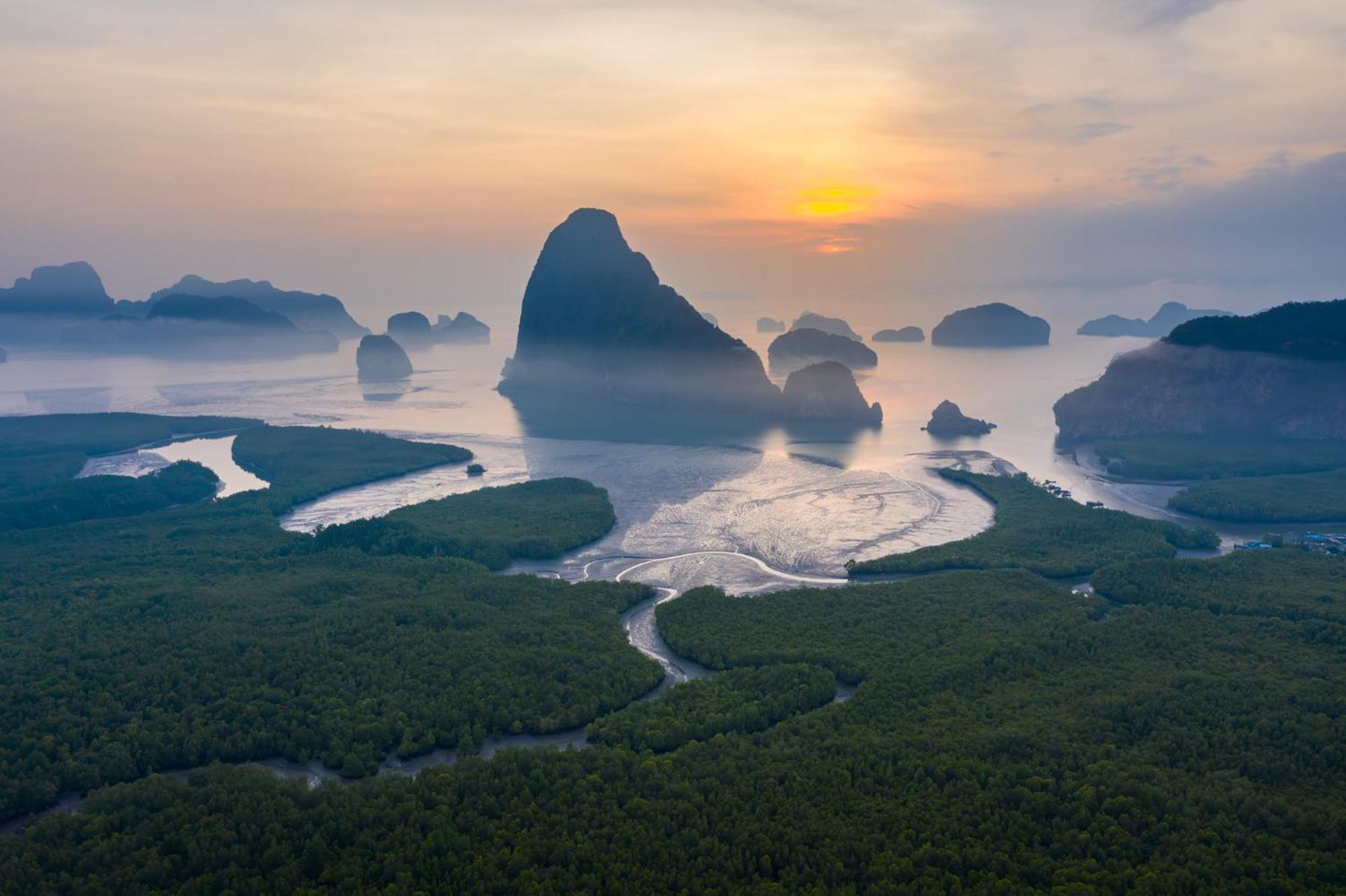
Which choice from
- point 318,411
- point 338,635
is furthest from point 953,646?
point 318,411

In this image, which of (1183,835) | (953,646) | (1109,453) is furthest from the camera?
(1109,453)

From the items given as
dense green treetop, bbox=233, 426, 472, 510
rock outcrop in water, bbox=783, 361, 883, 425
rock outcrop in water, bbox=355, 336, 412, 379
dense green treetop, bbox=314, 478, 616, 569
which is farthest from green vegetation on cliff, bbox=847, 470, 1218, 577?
rock outcrop in water, bbox=355, 336, 412, 379

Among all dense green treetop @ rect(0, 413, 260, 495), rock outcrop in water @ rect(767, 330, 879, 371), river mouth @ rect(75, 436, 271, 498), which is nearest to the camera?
dense green treetop @ rect(0, 413, 260, 495)

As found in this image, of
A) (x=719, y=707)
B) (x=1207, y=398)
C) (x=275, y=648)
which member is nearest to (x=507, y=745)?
(x=719, y=707)

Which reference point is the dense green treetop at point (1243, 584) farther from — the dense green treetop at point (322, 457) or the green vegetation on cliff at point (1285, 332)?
the dense green treetop at point (322, 457)

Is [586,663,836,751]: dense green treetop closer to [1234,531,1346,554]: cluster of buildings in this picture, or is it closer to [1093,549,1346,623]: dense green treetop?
[1093,549,1346,623]: dense green treetop

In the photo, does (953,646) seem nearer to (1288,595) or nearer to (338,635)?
(1288,595)
